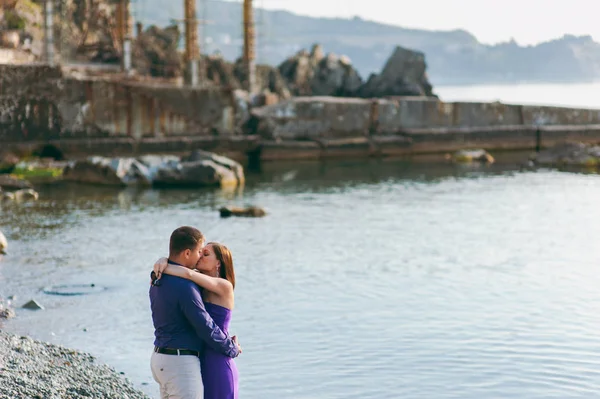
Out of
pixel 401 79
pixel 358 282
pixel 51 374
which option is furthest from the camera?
pixel 401 79

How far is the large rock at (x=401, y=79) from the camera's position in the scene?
55.3m

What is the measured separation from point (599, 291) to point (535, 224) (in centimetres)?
651

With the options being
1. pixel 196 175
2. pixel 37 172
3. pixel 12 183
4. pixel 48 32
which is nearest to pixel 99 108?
pixel 37 172

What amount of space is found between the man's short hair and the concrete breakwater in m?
23.5

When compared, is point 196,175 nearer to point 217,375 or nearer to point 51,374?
point 51,374

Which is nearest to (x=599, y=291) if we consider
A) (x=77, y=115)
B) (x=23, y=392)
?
(x=23, y=392)

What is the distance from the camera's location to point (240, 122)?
107 feet

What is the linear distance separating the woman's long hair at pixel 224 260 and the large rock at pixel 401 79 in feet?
164

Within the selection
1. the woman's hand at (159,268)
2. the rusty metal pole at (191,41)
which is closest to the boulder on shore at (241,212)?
the woman's hand at (159,268)

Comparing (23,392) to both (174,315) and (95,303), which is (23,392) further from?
(95,303)

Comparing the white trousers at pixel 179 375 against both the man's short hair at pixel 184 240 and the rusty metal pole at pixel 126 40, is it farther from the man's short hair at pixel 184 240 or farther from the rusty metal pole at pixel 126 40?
the rusty metal pole at pixel 126 40

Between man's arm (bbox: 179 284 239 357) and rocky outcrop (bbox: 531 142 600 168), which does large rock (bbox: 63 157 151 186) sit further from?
man's arm (bbox: 179 284 239 357)

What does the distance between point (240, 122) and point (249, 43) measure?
50.6ft

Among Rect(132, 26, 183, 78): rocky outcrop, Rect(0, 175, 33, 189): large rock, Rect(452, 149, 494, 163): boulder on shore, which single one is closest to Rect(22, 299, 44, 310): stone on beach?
Rect(0, 175, 33, 189): large rock
